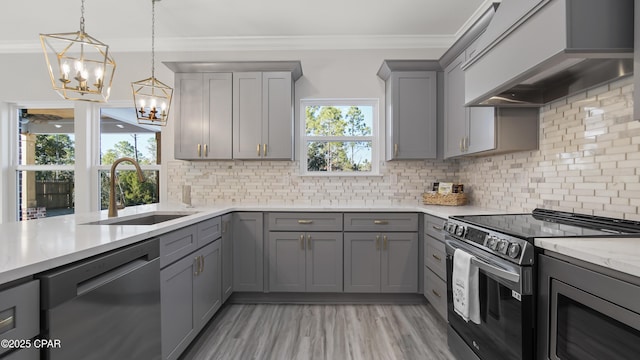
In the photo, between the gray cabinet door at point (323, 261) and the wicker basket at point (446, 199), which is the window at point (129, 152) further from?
the wicker basket at point (446, 199)

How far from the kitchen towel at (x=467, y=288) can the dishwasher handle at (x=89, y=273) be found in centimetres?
172

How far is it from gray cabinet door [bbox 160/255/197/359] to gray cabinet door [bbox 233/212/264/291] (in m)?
0.78

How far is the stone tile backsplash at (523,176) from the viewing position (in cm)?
155

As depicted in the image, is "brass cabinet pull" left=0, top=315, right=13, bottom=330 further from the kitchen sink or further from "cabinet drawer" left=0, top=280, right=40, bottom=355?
the kitchen sink

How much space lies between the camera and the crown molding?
332 cm

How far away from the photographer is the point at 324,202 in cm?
332

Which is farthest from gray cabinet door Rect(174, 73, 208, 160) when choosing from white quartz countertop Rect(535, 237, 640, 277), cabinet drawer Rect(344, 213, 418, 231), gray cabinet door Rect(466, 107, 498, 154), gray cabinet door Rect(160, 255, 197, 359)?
white quartz countertop Rect(535, 237, 640, 277)

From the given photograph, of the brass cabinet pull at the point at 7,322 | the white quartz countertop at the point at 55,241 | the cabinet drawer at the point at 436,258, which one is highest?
the white quartz countertop at the point at 55,241

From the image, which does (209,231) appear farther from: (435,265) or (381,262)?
(435,265)

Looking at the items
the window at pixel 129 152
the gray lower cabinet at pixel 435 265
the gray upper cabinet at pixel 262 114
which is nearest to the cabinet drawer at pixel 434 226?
the gray lower cabinet at pixel 435 265

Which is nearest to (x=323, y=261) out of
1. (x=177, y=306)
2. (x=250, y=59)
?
(x=177, y=306)

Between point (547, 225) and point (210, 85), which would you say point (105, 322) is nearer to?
point (547, 225)

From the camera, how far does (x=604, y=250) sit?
3.36 ft

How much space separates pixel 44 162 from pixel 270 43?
10.6 ft
